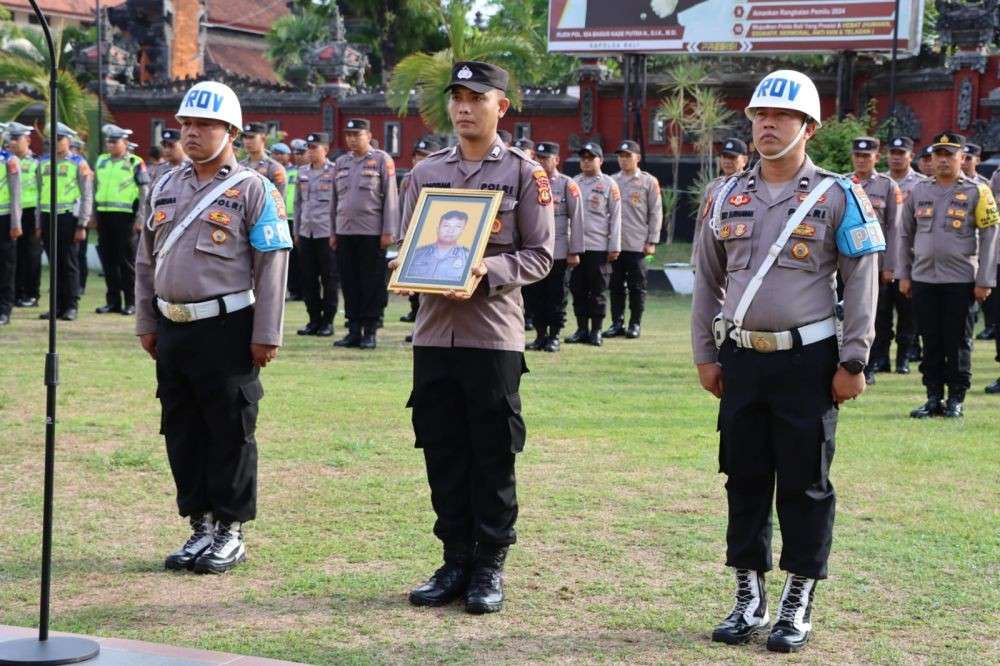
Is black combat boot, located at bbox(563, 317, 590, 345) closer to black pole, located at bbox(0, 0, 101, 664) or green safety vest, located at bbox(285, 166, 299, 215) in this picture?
green safety vest, located at bbox(285, 166, 299, 215)

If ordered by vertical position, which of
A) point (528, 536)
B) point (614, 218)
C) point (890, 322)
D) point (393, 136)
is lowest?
point (528, 536)

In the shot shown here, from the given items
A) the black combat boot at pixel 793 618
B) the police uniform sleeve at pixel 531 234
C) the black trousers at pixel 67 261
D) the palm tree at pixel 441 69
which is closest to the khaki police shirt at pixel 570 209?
the black trousers at pixel 67 261

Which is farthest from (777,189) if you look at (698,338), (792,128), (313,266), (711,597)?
(313,266)

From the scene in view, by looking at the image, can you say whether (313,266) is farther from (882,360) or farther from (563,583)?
(563,583)

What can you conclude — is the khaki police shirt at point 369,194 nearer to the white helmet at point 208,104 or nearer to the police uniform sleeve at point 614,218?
the police uniform sleeve at point 614,218

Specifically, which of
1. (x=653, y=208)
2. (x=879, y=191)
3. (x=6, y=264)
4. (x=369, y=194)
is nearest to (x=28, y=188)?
(x=6, y=264)

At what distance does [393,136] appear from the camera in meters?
30.6

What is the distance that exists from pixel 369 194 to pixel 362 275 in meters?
0.82

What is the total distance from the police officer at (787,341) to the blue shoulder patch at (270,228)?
1.90 metres

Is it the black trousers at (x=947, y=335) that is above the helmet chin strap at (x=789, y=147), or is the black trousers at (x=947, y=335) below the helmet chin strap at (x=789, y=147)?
below

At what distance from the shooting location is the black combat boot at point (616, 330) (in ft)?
51.8

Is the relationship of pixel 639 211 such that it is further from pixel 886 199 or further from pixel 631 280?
pixel 886 199

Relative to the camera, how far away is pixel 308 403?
10281 mm

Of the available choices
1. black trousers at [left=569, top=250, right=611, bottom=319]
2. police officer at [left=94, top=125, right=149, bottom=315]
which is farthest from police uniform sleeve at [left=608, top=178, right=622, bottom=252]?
police officer at [left=94, top=125, right=149, bottom=315]
